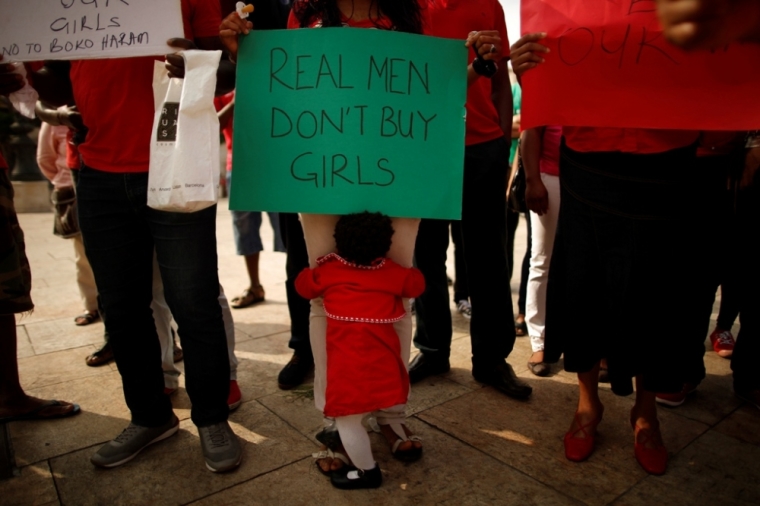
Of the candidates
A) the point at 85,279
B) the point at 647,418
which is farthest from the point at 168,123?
the point at 85,279

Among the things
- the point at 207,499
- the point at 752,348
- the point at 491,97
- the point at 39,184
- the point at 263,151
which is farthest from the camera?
the point at 39,184

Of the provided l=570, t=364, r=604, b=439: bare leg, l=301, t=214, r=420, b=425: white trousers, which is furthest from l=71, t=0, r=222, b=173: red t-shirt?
l=570, t=364, r=604, b=439: bare leg

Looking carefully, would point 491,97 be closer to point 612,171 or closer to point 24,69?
point 612,171

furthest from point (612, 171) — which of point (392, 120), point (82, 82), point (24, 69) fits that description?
point (24, 69)

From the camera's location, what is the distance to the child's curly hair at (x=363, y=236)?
6.26 ft

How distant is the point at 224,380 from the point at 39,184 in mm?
10579

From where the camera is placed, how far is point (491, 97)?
280 cm

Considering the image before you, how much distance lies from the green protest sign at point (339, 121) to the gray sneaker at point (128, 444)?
38.6 inches

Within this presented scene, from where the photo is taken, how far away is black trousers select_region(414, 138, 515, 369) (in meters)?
2.67

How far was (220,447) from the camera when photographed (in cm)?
210

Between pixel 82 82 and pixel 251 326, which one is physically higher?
pixel 82 82

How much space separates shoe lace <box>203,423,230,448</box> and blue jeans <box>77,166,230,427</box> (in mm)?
24

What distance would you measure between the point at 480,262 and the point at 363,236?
1020 mm

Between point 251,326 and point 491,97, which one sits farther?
point 251,326
